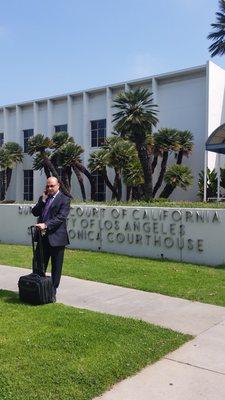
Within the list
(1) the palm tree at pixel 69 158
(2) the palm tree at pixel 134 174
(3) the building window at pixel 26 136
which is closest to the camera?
(2) the palm tree at pixel 134 174

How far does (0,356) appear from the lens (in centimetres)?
468

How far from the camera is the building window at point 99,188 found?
1362 inches

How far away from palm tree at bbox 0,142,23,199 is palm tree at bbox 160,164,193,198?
15.4 meters

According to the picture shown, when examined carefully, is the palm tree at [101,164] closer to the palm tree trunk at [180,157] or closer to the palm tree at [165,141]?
the palm tree at [165,141]

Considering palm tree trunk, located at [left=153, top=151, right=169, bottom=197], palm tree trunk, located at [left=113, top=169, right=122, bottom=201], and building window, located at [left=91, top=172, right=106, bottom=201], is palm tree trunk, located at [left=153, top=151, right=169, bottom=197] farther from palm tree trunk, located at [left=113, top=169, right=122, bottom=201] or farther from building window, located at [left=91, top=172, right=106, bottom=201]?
building window, located at [left=91, top=172, right=106, bottom=201]

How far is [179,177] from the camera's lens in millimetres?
27922

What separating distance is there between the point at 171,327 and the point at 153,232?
6012mm

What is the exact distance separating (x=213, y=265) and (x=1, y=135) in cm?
3617

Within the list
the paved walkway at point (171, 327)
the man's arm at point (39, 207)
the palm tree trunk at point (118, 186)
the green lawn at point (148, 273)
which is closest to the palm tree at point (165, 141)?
the palm tree trunk at point (118, 186)

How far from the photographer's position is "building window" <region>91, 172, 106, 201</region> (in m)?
34.6

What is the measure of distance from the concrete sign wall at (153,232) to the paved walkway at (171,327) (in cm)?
333

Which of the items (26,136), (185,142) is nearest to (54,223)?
(185,142)

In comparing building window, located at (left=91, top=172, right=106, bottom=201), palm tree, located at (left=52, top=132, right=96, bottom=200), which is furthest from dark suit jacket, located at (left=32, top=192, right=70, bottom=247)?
building window, located at (left=91, top=172, right=106, bottom=201)

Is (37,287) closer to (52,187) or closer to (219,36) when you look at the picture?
(52,187)
